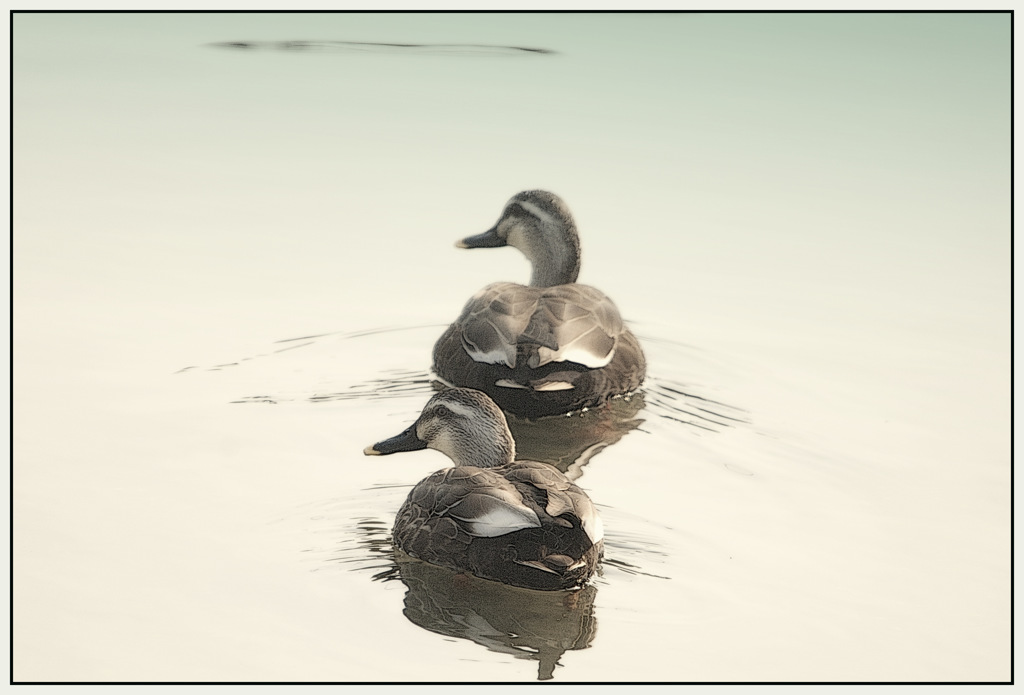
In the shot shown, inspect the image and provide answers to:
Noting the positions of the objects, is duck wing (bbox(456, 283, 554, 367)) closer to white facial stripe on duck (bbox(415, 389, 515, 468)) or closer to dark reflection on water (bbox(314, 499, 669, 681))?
white facial stripe on duck (bbox(415, 389, 515, 468))

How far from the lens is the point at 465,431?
698 centimetres

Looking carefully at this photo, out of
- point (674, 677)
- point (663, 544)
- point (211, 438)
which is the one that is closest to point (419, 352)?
point (211, 438)

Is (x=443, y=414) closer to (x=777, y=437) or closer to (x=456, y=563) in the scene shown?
(x=456, y=563)

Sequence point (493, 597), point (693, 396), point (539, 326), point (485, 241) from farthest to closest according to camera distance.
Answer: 1. point (485, 241)
2. point (693, 396)
3. point (539, 326)
4. point (493, 597)

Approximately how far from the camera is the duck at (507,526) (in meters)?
6.01

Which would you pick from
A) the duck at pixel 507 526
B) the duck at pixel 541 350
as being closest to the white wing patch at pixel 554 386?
the duck at pixel 541 350

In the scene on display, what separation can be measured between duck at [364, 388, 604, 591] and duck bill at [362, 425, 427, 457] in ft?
2.05

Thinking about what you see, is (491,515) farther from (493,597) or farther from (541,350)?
(541,350)

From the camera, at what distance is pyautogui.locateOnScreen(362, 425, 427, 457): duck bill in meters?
7.18

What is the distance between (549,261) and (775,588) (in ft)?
11.5

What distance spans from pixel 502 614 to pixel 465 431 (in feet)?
3.96

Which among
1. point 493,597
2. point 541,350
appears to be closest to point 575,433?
point 541,350

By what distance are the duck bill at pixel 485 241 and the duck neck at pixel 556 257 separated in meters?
0.27

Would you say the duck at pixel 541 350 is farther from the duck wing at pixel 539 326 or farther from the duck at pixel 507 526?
the duck at pixel 507 526
